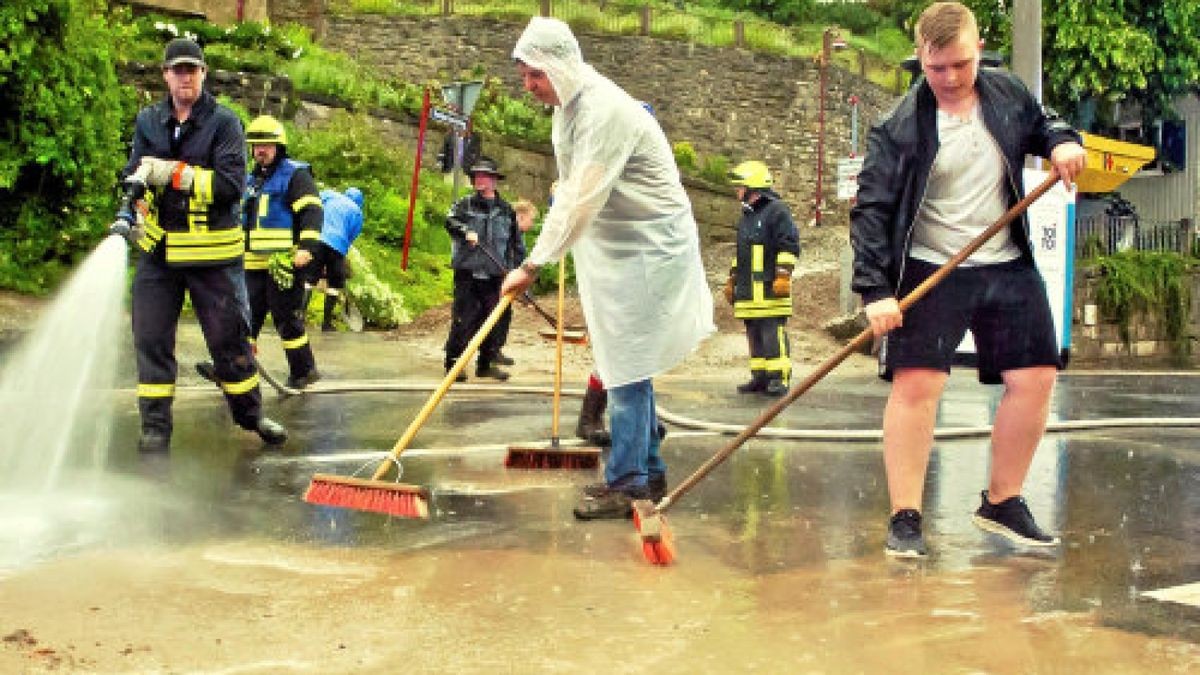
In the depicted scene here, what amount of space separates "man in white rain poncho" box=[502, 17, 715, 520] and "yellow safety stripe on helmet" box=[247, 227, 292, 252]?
482cm

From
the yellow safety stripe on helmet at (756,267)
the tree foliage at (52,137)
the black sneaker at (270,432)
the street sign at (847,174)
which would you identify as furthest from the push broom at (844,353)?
the street sign at (847,174)

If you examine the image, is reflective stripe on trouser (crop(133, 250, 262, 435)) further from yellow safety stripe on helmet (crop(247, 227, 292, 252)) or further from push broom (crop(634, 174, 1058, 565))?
push broom (crop(634, 174, 1058, 565))

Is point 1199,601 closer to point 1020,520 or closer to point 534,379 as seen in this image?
point 1020,520

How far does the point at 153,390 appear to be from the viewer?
25.6ft

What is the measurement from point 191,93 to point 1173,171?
2581 centimetres

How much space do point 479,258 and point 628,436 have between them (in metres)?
6.46

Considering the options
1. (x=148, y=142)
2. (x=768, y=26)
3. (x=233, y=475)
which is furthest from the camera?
(x=768, y=26)

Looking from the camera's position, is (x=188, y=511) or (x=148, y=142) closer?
(x=188, y=511)

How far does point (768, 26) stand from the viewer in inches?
1515

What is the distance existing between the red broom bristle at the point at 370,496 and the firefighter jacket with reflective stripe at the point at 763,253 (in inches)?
281

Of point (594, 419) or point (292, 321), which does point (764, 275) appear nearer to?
point (292, 321)

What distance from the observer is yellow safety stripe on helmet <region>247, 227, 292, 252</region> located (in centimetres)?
1073

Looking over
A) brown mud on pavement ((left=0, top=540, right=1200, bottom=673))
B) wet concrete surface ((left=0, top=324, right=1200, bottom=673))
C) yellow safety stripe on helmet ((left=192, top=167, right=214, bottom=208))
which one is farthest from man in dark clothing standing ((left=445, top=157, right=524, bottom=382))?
brown mud on pavement ((left=0, top=540, right=1200, bottom=673))

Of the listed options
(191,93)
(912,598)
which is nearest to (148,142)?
(191,93)
